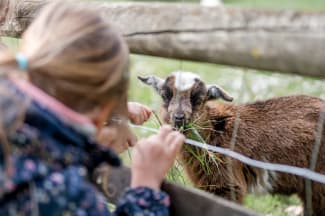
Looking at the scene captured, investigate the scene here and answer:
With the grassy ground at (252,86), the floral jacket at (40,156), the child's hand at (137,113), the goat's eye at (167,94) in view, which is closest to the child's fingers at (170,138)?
the floral jacket at (40,156)

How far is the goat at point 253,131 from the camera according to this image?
3328mm

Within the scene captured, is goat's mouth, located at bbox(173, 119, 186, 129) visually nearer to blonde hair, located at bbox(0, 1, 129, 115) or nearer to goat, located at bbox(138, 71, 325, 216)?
goat, located at bbox(138, 71, 325, 216)

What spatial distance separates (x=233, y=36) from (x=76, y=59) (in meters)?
0.44

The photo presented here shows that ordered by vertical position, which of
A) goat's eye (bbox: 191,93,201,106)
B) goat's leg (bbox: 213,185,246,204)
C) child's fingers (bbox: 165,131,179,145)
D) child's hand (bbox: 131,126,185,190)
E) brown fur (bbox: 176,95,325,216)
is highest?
child's fingers (bbox: 165,131,179,145)

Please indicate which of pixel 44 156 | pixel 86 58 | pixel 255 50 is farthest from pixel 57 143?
pixel 255 50

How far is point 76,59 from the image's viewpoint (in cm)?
137

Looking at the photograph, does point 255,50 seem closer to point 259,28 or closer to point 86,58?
point 259,28

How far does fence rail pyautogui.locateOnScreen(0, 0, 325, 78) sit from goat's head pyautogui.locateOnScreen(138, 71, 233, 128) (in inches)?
51.0

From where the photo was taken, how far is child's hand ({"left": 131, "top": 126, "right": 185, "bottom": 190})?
1.58 m

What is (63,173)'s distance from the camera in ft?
4.35

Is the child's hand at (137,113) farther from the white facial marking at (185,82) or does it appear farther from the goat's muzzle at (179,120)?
the white facial marking at (185,82)

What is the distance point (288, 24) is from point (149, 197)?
21.1 inches

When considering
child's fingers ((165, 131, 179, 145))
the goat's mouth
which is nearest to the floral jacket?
child's fingers ((165, 131, 179, 145))

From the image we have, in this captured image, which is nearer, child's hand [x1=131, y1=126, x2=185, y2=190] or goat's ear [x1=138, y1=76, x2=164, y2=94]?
child's hand [x1=131, y1=126, x2=185, y2=190]
